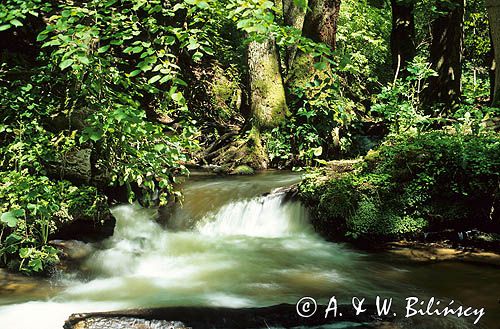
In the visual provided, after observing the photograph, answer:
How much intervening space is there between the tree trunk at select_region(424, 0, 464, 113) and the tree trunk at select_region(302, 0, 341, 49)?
8.43ft

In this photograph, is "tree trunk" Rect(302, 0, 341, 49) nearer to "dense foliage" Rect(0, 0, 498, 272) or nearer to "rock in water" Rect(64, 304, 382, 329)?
"dense foliage" Rect(0, 0, 498, 272)

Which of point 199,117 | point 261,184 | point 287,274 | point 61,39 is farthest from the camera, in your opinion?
point 199,117

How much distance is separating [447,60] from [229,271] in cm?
826

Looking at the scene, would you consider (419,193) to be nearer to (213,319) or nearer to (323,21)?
(213,319)

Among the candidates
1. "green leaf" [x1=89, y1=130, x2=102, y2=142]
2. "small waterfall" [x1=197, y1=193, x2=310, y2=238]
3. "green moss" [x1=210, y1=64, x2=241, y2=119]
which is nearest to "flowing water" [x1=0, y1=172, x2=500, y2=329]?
"small waterfall" [x1=197, y1=193, x2=310, y2=238]

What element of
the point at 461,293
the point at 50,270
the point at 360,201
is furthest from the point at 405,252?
the point at 50,270

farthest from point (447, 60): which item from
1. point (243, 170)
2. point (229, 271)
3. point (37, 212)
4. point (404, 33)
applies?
point (37, 212)

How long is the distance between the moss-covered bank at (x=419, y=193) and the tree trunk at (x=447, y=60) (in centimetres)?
467

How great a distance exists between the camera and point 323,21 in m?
10.6

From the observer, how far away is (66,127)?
608 centimetres

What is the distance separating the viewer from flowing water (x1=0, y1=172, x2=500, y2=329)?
4.07 m

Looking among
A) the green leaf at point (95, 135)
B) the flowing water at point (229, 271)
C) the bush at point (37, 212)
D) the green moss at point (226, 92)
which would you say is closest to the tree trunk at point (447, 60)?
the flowing water at point (229, 271)

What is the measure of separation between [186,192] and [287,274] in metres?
3.28

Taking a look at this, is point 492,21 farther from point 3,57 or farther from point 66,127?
point 3,57
